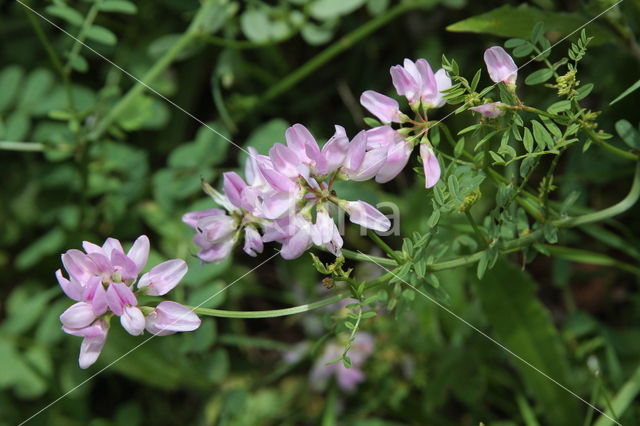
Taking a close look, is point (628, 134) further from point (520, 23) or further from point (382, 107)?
point (382, 107)

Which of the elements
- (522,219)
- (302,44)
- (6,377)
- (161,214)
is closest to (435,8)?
(302,44)

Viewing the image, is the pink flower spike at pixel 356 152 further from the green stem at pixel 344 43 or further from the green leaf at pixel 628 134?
the green stem at pixel 344 43

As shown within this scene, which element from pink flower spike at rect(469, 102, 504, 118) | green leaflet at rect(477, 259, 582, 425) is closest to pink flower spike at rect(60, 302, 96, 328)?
pink flower spike at rect(469, 102, 504, 118)

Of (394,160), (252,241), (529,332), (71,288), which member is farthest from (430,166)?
(529,332)

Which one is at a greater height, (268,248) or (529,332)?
(529,332)

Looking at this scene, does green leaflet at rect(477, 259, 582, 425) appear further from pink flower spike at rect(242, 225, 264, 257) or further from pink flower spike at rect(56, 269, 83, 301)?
pink flower spike at rect(56, 269, 83, 301)

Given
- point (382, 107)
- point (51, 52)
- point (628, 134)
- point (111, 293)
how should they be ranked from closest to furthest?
point (111, 293) < point (382, 107) < point (628, 134) < point (51, 52)

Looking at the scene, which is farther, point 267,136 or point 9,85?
point 9,85

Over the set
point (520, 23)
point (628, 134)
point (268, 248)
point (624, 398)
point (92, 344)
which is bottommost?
point (268, 248)
